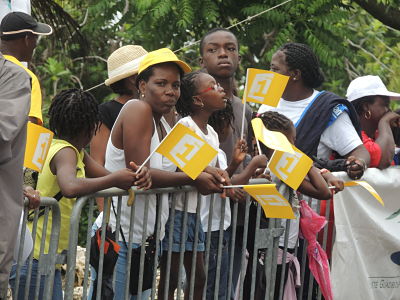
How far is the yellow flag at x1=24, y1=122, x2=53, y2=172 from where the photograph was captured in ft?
17.5

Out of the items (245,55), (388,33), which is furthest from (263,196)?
Result: (388,33)

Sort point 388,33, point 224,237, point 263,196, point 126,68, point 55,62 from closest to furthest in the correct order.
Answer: point 263,196 → point 224,237 → point 126,68 → point 55,62 → point 388,33

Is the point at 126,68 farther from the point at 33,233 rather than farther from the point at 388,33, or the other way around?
the point at 388,33

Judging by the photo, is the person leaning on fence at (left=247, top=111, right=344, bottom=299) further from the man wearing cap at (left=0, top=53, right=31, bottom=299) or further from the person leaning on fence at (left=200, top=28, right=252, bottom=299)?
the man wearing cap at (left=0, top=53, right=31, bottom=299)

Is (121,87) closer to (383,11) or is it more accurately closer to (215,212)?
(215,212)

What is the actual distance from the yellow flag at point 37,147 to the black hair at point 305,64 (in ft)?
9.12

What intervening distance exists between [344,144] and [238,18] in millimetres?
3808

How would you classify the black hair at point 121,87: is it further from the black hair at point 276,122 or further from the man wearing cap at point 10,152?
the man wearing cap at point 10,152

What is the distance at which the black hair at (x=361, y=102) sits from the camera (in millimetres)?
8094

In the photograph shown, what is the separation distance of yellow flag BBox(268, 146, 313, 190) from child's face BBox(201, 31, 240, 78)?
1216 millimetres

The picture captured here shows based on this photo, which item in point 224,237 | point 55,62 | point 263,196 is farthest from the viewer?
point 55,62

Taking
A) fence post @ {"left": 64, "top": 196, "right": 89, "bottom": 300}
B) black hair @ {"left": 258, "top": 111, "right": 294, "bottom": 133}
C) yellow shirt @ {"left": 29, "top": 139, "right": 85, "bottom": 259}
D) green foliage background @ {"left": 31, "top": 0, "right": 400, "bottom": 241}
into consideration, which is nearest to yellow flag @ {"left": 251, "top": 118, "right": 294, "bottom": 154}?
black hair @ {"left": 258, "top": 111, "right": 294, "bottom": 133}

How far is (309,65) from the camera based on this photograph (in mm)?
7645

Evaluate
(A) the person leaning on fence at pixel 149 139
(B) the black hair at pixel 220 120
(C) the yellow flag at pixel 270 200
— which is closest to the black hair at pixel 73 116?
(A) the person leaning on fence at pixel 149 139
